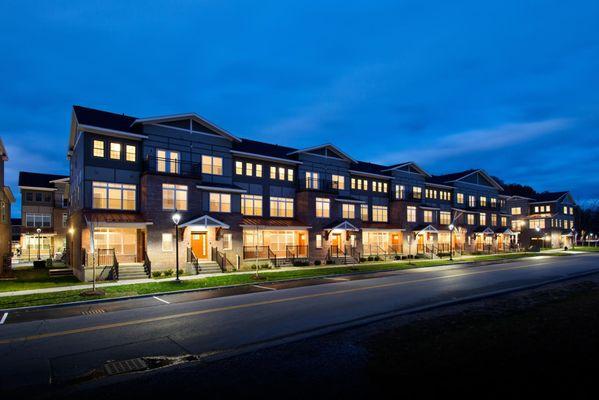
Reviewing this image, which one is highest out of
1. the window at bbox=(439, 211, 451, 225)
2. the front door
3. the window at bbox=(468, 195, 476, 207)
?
the window at bbox=(468, 195, 476, 207)

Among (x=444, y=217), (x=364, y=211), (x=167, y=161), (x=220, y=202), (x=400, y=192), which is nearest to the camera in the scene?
(x=167, y=161)

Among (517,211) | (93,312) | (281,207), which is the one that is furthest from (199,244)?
(517,211)

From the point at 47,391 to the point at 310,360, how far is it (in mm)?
5075

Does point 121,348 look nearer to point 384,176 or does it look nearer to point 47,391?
point 47,391

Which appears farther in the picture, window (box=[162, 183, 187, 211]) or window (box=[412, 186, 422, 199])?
window (box=[412, 186, 422, 199])

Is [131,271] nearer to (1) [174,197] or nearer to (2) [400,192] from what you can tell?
(1) [174,197]

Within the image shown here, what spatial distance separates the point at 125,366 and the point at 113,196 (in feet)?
70.5

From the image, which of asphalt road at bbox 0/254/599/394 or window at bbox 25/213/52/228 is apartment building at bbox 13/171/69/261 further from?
asphalt road at bbox 0/254/599/394

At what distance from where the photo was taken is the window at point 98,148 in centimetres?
2606

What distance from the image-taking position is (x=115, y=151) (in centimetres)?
2692

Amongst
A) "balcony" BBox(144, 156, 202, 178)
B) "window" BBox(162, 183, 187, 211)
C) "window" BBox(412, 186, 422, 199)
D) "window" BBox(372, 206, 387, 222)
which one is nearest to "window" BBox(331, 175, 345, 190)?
"window" BBox(372, 206, 387, 222)

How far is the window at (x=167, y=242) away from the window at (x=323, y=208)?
1502 centimetres

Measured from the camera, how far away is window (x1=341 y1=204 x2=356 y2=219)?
40.2 metres

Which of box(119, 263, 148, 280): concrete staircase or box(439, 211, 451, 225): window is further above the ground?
box(439, 211, 451, 225): window
